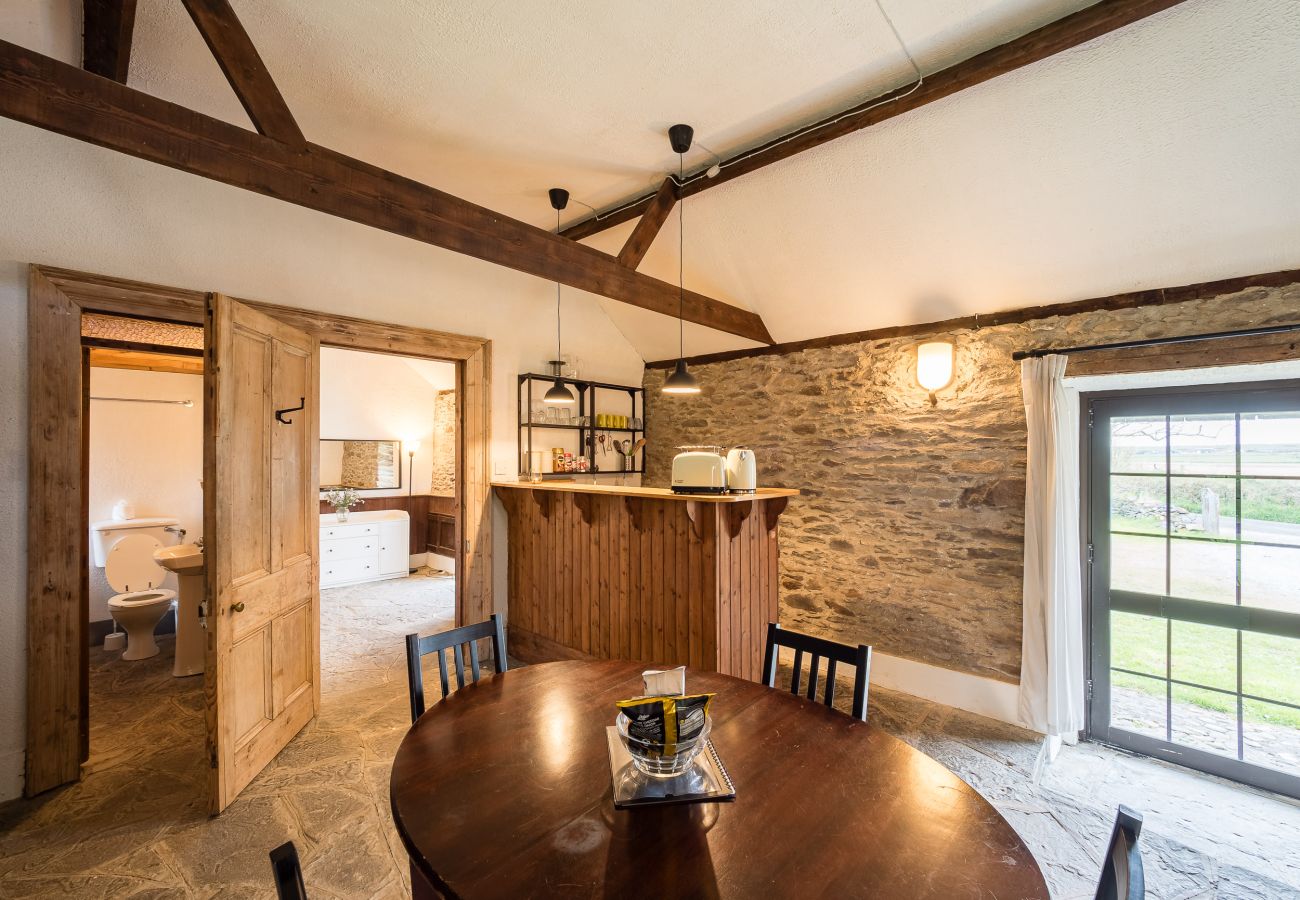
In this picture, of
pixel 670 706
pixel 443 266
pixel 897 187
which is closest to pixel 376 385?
pixel 443 266

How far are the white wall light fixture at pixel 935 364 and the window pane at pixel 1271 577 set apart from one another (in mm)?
1660

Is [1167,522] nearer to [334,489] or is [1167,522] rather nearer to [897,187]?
[897,187]

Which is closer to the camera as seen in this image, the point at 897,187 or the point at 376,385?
the point at 897,187

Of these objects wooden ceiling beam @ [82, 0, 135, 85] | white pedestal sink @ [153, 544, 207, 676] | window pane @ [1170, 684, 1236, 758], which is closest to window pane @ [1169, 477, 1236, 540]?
window pane @ [1170, 684, 1236, 758]

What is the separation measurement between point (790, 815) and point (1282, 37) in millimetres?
3048

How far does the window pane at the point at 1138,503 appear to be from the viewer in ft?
10.0

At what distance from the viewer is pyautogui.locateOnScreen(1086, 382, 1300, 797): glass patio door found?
108 inches

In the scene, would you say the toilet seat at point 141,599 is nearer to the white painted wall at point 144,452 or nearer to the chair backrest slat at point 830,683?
the white painted wall at point 144,452

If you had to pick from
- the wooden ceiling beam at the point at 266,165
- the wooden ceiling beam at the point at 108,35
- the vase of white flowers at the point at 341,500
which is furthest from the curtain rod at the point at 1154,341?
the vase of white flowers at the point at 341,500

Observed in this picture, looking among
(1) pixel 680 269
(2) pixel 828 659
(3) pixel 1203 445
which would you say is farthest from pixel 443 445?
(3) pixel 1203 445

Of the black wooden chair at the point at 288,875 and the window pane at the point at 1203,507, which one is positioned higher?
the window pane at the point at 1203,507

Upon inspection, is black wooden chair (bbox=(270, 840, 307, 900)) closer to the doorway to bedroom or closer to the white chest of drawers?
the doorway to bedroom

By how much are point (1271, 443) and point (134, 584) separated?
7.22 metres

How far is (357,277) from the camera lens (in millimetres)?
3580
